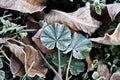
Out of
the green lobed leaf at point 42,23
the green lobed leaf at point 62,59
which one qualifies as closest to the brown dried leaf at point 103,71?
the green lobed leaf at point 62,59

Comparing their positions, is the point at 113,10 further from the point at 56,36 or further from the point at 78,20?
the point at 56,36

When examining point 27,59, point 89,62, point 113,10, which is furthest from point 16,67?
point 113,10

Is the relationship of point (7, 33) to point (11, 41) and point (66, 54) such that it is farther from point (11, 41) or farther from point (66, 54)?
point (66, 54)

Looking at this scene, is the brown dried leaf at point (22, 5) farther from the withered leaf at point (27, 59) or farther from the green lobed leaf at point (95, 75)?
the green lobed leaf at point (95, 75)

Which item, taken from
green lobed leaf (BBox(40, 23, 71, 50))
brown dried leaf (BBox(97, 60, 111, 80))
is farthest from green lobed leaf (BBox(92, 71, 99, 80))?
green lobed leaf (BBox(40, 23, 71, 50))

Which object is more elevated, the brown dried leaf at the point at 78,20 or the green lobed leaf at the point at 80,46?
the brown dried leaf at the point at 78,20
